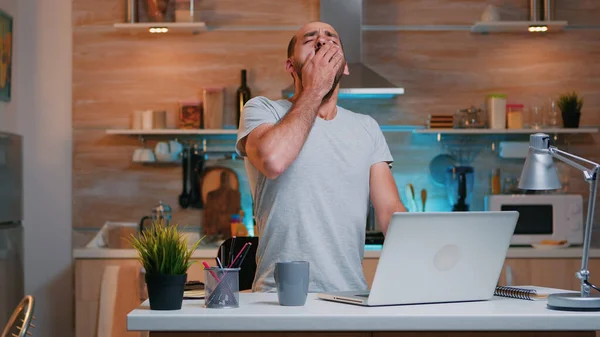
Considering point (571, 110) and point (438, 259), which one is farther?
point (571, 110)

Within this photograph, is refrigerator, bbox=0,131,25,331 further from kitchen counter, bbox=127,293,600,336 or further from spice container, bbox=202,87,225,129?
kitchen counter, bbox=127,293,600,336

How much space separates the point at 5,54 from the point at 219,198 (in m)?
1.41

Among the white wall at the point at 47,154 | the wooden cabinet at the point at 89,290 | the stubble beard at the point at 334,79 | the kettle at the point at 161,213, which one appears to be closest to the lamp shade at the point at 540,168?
the stubble beard at the point at 334,79

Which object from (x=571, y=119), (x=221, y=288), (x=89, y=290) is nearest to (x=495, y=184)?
(x=571, y=119)

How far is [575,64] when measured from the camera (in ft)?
17.2

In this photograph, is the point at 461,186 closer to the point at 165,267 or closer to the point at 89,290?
the point at 89,290

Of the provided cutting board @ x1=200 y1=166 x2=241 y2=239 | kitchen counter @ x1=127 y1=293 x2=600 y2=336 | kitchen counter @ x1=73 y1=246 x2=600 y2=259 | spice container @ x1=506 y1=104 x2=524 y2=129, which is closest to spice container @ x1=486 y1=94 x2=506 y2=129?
spice container @ x1=506 y1=104 x2=524 y2=129

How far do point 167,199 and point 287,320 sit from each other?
357cm

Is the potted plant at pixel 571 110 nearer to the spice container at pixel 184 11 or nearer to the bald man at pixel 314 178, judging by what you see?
the spice container at pixel 184 11

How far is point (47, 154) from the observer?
522 cm

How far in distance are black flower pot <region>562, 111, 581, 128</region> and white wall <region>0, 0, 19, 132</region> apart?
3117 mm

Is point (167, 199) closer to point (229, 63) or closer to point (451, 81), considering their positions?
point (229, 63)

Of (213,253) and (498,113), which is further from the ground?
(498,113)

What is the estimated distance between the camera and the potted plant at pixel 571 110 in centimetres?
506
